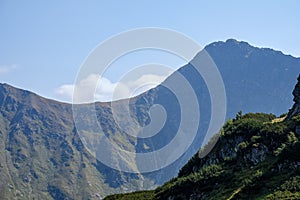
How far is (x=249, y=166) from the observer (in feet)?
272

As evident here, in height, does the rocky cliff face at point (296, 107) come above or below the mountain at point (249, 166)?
above

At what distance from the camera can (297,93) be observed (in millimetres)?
102188

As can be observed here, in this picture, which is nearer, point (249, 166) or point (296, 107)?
point (249, 166)

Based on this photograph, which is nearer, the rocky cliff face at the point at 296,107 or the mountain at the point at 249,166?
the mountain at the point at 249,166

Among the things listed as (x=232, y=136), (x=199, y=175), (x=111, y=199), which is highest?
(x=111, y=199)

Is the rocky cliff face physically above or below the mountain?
above

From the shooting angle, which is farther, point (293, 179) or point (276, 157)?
point (276, 157)

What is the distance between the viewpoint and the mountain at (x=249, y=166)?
2677 inches

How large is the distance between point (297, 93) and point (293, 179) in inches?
1618

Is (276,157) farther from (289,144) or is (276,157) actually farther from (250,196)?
(250,196)

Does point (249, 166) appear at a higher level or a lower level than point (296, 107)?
lower

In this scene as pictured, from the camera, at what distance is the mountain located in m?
68.0

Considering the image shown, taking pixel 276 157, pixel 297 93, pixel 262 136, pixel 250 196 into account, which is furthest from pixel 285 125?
pixel 250 196

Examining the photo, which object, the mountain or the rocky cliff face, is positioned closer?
the mountain
